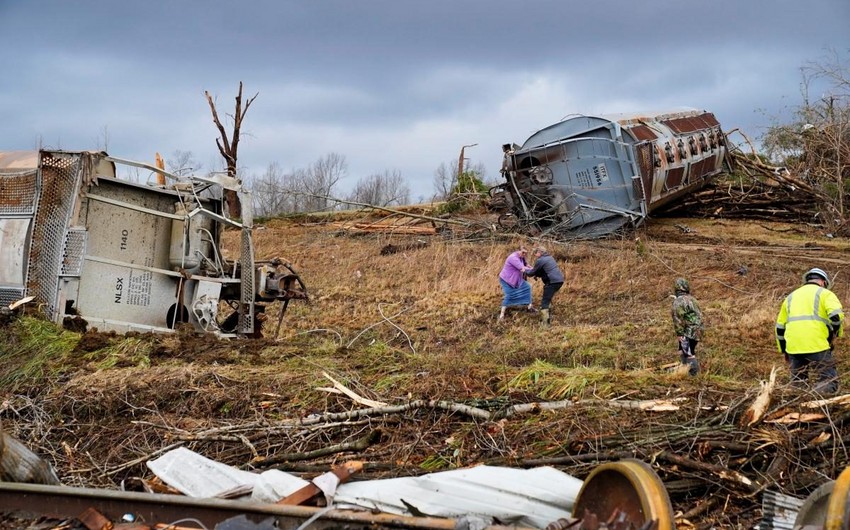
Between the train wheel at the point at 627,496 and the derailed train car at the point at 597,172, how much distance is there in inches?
547

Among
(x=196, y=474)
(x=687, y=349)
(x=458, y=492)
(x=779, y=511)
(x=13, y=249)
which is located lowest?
(x=196, y=474)

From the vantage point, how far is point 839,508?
328 cm

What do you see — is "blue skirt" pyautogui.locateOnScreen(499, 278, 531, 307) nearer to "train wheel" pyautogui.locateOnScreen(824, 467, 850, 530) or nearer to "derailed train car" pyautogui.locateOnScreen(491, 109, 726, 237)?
"derailed train car" pyautogui.locateOnScreen(491, 109, 726, 237)

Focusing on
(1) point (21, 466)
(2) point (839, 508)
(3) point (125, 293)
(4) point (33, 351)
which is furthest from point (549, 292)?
(2) point (839, 508)

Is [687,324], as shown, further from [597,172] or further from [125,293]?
[597,172]

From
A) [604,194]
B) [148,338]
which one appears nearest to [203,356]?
[148,338]

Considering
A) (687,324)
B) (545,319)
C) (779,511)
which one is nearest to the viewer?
(779,511)

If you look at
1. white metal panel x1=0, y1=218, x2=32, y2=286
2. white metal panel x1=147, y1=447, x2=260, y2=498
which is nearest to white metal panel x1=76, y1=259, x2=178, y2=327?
white metal panel x1=0, y1=218, x2=32, y2=286

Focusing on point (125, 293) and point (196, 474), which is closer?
point (196, 474)

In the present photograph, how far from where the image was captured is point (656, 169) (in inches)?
699

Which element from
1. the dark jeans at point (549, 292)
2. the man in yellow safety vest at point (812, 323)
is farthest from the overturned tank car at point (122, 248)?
the man in yellow safety vest at point (812, 323)

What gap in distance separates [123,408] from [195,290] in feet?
10.7

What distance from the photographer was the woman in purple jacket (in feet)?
46.4

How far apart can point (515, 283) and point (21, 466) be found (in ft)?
32.8
